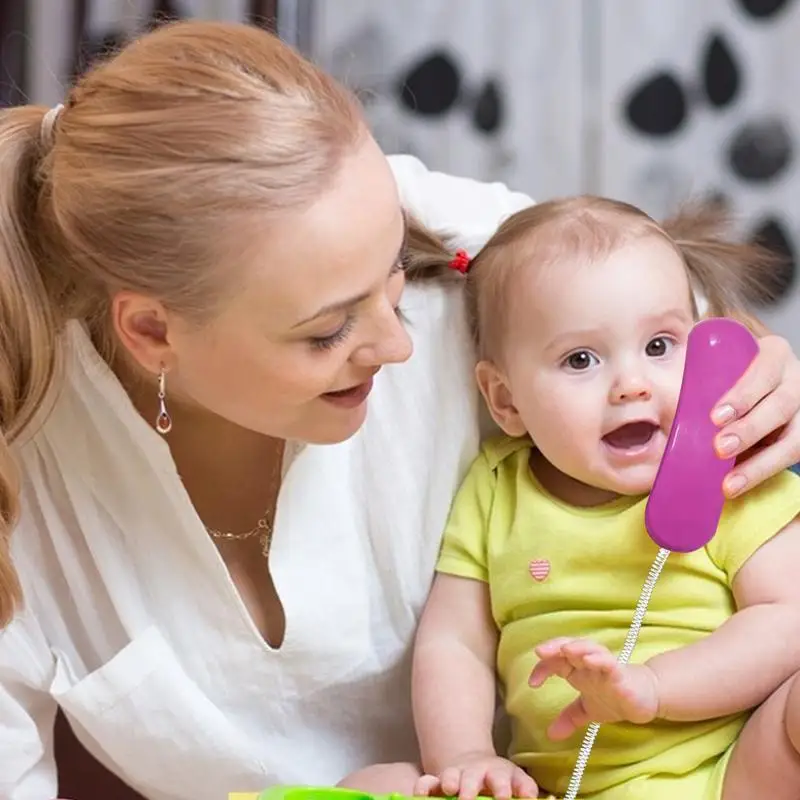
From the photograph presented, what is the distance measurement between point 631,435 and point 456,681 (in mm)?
221

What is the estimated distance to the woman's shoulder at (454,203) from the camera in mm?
1069

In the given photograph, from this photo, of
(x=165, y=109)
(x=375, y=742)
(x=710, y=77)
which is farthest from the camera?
(x=710, y=77)

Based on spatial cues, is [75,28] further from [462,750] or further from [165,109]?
[462,750]

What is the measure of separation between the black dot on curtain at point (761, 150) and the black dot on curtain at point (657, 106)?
0.09 metres

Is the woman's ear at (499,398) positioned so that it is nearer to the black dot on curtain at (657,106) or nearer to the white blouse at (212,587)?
the white blouse at (212,587)

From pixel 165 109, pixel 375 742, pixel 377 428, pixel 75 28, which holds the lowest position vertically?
pixel 375 742

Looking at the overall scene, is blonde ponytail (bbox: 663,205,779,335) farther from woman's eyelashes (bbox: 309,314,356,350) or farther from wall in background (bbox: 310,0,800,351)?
wall in background (bbox: 310,0,800,351)

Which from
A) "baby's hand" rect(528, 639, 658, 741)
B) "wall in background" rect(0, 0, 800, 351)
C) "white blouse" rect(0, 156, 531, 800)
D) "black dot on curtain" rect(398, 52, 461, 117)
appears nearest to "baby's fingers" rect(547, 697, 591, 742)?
"baby's hand" rect(528, 639, 658, 741)

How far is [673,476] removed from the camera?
2.70 ft

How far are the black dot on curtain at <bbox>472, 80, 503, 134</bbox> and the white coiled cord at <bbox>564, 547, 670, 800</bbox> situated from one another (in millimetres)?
1266

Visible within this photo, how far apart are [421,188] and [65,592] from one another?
45 centimetres

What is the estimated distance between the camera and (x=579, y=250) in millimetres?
910

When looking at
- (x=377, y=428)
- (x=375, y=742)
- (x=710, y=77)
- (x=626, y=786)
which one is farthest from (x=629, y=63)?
(x=626, y=786)

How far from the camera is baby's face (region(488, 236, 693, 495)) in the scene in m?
0.88
